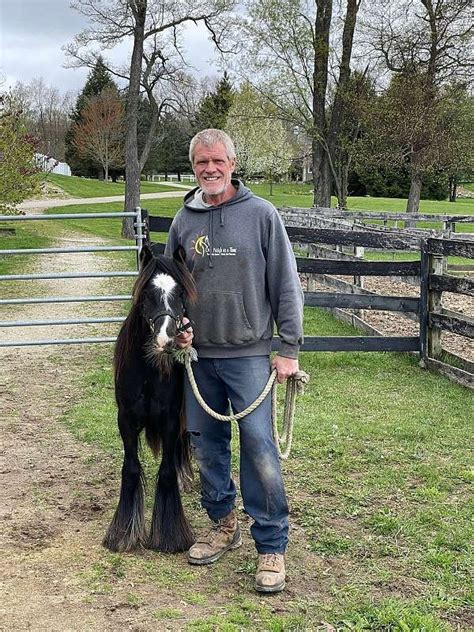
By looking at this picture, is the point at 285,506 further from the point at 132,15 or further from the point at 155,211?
the point at 155,211

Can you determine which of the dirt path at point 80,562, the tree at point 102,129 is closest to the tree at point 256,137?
the tree at point 102,129

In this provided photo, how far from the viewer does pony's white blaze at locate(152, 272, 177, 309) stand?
296 centimetres

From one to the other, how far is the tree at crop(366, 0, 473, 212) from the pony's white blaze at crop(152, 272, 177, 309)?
20.0 metres

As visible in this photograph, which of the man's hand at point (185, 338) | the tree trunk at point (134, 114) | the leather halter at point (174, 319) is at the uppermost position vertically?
the tree trunk at point (134, 114)

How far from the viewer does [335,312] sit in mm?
9992

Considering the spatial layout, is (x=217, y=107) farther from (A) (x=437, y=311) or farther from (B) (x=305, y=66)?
(A) (x=437, y=311)

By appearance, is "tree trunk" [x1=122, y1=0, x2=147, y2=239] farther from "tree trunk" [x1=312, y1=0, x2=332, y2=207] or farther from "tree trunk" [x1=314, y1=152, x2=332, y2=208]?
"tree trunk" [x1=314, y1=152, x2=332, y2=208]

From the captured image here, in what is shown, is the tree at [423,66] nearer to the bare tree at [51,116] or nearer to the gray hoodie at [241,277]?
the gray hoodie at [241,277]

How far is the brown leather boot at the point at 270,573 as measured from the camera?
9.91 feet

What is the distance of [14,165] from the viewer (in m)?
16.5

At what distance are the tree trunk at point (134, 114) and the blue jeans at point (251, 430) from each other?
56.5ft

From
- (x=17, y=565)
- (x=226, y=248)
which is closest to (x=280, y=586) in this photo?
(x=17, y=565)

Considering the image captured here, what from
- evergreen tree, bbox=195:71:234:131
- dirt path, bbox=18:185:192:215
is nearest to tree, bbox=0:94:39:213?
dirt path, bbox=18:185:192:215

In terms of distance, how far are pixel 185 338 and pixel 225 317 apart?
0.20 meters
